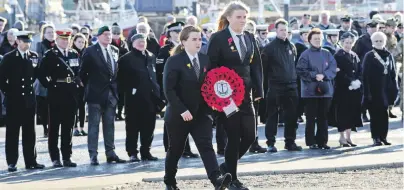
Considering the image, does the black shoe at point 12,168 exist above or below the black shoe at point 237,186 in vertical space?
below

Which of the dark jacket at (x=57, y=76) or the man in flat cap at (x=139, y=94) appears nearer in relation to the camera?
the dark jacket at (x=57, y=76)

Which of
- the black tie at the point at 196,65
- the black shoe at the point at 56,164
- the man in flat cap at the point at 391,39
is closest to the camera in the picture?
the black tie at the point at 196,65

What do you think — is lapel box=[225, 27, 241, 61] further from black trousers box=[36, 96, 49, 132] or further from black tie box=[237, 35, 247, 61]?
black trousers box=[36, 96, 49, 132]

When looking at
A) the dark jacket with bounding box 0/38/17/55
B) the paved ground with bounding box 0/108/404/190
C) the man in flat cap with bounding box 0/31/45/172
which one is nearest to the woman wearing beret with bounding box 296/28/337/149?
the paved ground with bounding box 0/108/404/190

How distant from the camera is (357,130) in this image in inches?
Answer: 842

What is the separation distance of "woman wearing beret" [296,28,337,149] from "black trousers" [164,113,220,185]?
5.38 meters

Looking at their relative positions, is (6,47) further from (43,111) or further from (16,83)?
(16,83)

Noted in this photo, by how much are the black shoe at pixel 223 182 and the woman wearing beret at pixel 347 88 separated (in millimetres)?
6429

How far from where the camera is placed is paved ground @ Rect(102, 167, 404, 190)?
1353 centimetres

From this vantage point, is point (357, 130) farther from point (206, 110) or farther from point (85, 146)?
point (206, 110)

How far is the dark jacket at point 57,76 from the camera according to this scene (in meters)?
16.5

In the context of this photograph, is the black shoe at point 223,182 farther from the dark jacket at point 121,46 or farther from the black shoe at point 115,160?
the dark jacket at point 121,46

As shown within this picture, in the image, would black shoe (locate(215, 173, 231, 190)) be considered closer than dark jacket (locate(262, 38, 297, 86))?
Yes

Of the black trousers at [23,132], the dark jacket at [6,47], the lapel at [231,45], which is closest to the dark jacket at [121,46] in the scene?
the dark jacket at [6,47]
